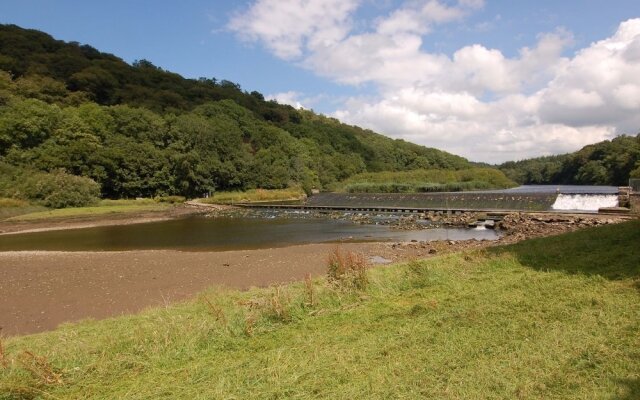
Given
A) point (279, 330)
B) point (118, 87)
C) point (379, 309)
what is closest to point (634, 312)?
point (379, 309)

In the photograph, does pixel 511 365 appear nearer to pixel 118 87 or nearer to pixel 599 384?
pixel 599 384

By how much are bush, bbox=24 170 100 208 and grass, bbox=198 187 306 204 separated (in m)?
→ 17.8

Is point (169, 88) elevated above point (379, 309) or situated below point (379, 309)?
above

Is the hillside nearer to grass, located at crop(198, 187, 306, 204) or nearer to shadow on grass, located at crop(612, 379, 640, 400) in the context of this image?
grass, located at crop(198, 187, 306, 204)

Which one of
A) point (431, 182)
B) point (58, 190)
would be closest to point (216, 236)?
point (58, 190)

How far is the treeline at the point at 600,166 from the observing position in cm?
6644

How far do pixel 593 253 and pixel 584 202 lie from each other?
1201 inches

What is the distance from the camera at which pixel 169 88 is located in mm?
129000

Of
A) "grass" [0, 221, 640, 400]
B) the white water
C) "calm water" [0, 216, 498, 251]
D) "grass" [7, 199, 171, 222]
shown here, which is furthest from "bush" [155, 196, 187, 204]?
"grass" [0, 221, 640, 400]

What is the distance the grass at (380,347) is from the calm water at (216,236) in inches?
699

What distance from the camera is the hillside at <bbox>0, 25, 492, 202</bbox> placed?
205ft

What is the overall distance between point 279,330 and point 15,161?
68.4 metres

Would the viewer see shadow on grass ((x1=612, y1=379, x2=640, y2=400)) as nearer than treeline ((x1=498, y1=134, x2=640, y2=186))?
Yes

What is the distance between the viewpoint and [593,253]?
9.47 metres
